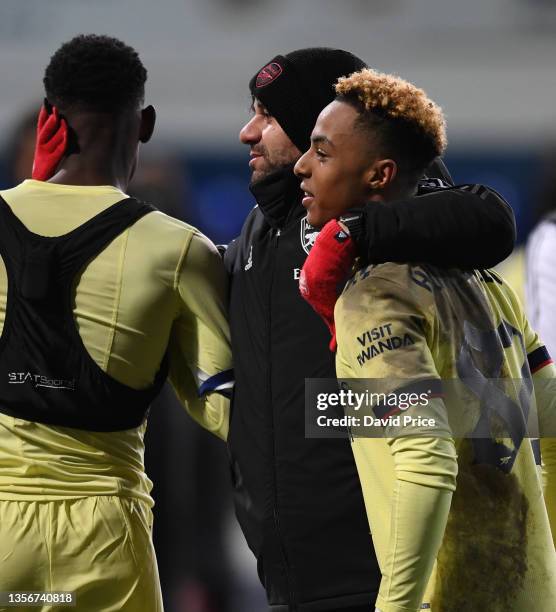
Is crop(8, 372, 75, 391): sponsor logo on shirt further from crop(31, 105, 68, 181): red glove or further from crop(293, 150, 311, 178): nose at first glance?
crop(293, 150, 311, 178): nose

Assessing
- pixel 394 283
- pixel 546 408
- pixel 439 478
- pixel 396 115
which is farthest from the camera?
pixel 546 408

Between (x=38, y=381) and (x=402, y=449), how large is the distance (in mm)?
870

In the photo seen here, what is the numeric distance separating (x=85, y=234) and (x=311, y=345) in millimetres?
536

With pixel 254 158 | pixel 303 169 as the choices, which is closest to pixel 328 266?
pixel 303 169

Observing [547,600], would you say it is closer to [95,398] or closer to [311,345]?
[311,345]

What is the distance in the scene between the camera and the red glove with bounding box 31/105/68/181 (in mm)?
2646

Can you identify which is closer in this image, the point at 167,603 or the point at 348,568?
the point at 348,568

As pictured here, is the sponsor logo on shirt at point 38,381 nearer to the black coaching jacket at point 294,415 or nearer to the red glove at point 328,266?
the black coaching jacket at point 294,415

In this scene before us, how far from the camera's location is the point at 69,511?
98.1 inches

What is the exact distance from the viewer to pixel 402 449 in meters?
1.98

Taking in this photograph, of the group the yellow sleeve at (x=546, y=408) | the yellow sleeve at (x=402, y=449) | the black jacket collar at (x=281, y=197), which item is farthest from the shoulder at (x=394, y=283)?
the black jacket collar at (x=281, y=197)

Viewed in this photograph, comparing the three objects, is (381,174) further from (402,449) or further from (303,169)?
(402,449)

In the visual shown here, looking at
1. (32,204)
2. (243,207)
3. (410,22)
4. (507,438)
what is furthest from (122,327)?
(410,22)

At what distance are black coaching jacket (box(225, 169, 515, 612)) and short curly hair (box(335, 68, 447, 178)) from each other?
0.33ft
